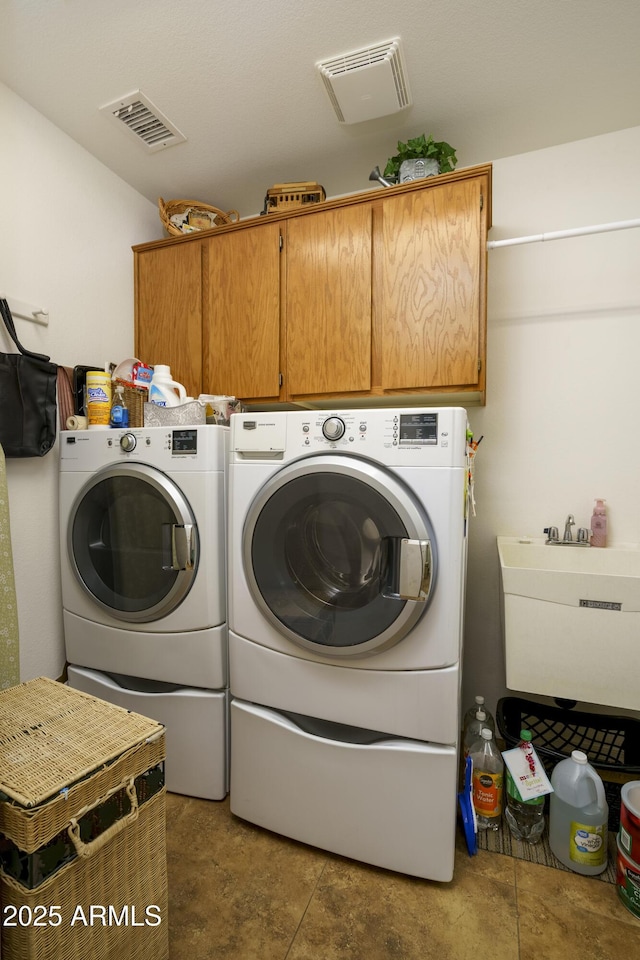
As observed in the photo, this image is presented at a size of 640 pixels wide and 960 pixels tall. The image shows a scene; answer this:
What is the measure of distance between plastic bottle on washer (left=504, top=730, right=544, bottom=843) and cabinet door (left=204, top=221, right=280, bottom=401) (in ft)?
5.57

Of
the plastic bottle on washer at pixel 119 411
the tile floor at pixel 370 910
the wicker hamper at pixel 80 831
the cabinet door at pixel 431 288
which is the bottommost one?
the tile floor at pixel 370 910

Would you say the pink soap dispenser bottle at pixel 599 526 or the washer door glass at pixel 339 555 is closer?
the washer door glass at pixel 339 555

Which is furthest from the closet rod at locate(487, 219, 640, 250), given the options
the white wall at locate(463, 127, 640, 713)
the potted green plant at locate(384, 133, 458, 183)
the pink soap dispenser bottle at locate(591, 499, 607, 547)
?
the pink soap dispenser bottle at locate(591, 499, 607, 547)

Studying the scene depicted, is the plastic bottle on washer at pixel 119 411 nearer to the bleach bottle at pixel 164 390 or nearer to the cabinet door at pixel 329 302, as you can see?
the bleach bottle at pixel 164 390

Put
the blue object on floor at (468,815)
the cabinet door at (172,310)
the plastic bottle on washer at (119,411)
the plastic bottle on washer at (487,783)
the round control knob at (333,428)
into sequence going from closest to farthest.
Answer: the round control knob at (333,428) → the blue object on floor at (468,815) → the plastic bottle on washer at (487,783) → the plastic bottle on washer at (119,411) → the cabinet door at (172,310)

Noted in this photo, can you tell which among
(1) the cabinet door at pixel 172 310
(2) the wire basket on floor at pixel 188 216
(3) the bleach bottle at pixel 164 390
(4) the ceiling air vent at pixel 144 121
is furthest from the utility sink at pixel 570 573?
(4) the ceiling air vent at pixel 144 121

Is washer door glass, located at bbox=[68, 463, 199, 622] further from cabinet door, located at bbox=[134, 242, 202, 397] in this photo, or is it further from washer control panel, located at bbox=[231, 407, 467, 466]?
cabinet door, located at bbox=[134, 242, 202, 397]

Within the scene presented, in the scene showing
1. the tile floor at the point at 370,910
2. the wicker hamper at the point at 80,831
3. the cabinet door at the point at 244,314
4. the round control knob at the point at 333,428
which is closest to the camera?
the wicker hamper at the point at 80,831

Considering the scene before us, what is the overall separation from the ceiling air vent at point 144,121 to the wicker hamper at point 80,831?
2.06 metres

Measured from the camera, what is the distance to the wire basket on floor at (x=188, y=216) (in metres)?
2.14

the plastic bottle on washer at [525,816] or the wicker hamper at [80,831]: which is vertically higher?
the wicker hamper at [80,831]

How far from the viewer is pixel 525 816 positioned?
1475mm

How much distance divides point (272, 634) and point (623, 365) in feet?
5.72

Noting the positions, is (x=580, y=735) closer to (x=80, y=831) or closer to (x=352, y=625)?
(x=352, y=625)
